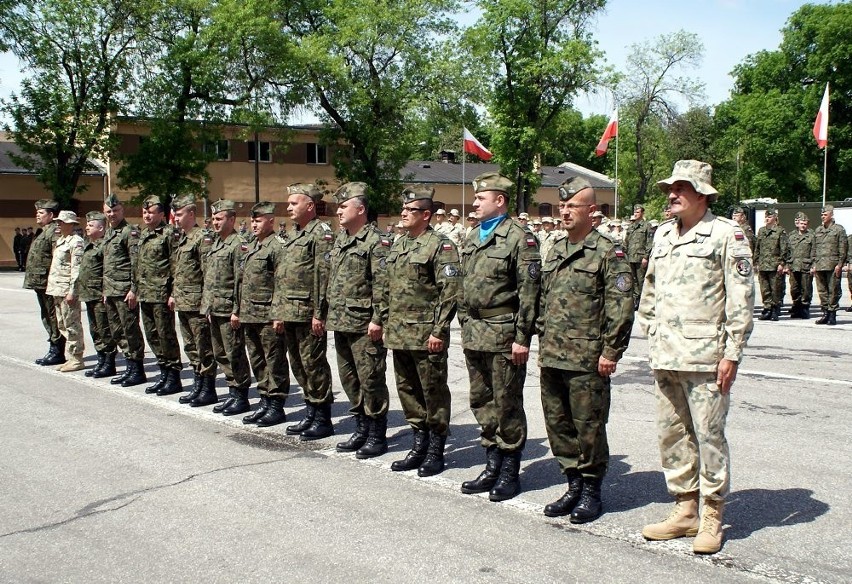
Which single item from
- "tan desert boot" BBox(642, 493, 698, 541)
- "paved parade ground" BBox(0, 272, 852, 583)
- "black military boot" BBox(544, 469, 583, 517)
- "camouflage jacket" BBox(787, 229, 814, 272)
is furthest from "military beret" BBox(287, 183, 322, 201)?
"camouflage jacket" BBox(787, 229, 814, 272)

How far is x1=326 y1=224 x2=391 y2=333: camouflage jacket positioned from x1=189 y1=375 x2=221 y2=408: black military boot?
2440 millimetres

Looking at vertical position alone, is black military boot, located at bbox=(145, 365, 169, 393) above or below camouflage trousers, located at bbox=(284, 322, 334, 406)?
below

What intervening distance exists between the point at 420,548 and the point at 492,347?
1432mm

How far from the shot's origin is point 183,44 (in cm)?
3809

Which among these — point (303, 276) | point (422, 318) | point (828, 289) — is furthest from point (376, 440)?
point (828, 289)

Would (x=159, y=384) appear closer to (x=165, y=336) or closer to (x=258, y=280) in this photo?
(x=165, y=336)

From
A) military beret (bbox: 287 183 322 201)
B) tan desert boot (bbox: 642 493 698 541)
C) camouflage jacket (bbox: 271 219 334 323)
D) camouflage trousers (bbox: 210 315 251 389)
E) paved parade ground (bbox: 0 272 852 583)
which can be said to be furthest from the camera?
camouflage trousers (bbox: 210 315 251 389)

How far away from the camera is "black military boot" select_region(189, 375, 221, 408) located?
859 cm

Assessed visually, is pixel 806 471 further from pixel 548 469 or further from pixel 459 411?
pixel 459 411

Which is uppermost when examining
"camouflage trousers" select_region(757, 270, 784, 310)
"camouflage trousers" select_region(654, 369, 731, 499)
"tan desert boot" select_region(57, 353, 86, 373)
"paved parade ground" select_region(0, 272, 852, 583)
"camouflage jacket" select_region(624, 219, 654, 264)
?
"camouflage jacket" select_region(624, 219, 654, 264)

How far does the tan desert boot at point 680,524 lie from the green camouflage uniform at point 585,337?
49 centimetres

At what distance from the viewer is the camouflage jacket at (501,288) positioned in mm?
5309

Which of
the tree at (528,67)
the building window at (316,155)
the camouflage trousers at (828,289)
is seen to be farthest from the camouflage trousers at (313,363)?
the building window at (316,155)

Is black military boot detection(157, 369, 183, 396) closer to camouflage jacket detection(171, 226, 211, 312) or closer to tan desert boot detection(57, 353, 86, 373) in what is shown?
camouflage jacket detection(171, 226, 211, 312)
